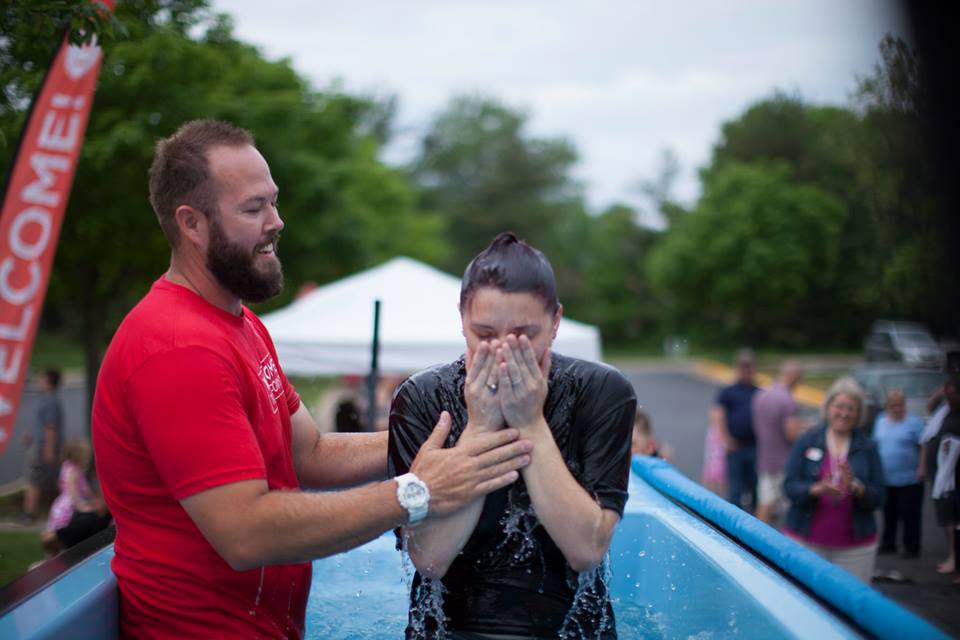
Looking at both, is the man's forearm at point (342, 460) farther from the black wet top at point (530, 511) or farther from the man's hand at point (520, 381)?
the man's hand at point (520, 381)

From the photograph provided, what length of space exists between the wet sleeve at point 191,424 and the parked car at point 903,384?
21.9ft

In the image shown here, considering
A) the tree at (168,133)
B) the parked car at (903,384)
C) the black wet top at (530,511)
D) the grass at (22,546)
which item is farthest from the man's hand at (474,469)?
the parked car at (903,384)

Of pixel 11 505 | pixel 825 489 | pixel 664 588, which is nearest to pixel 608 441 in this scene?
pixel 664 588

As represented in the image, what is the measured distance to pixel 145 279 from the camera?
12570mm

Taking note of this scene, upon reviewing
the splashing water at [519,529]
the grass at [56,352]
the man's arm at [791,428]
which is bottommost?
the grass at [56,352]

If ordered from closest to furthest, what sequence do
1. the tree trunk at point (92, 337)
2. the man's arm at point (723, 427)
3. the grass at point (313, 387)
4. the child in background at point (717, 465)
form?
the man's arm at point (723, 427) < the child in background at point (717, 465) < the tree trunk at point (92, 337) < the grass at point (313, 387)

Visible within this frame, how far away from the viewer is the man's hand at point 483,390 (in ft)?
7.17

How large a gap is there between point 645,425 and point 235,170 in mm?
5905

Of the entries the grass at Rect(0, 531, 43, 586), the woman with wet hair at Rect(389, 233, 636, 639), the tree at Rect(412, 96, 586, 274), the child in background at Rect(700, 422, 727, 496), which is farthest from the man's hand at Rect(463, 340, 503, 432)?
the tree at Rect(412, 96, 586, 274)

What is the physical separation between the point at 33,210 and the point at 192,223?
3.89m

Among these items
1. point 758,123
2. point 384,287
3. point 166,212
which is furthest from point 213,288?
point 758,123

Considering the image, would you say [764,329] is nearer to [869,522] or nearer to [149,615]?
[869,522]

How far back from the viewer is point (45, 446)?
952 cm

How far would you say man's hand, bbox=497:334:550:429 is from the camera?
7.10ft
